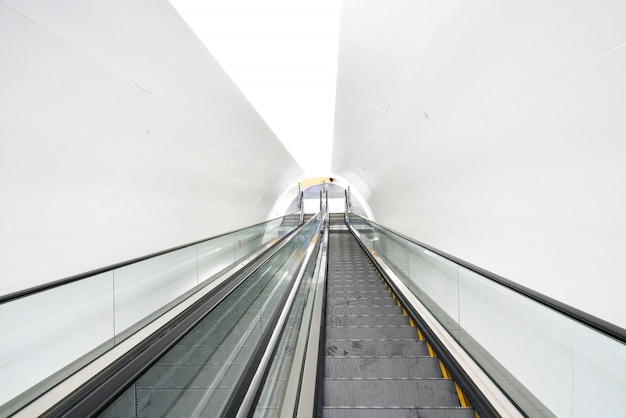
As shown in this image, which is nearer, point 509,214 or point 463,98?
point 463,98

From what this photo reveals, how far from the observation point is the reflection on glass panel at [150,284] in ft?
10.5

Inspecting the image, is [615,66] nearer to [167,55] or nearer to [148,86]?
[167,55]

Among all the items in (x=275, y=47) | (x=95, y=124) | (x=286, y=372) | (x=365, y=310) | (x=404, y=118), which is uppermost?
(x=275, y=47)

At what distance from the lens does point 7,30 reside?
7.42 ft

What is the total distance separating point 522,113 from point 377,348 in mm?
2874

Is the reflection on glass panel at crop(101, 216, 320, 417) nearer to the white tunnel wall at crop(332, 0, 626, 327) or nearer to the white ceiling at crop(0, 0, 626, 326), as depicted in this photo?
the white ceiling at crop(0, 0, 626, 326)

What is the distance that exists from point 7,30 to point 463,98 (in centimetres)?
420

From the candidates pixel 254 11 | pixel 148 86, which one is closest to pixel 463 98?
pixel 254 11

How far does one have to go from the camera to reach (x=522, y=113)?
108 inches

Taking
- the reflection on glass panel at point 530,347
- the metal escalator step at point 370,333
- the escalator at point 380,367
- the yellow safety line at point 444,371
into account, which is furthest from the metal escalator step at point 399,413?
the metal escalator step at point 370,333

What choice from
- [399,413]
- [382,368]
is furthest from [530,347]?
[382,368]

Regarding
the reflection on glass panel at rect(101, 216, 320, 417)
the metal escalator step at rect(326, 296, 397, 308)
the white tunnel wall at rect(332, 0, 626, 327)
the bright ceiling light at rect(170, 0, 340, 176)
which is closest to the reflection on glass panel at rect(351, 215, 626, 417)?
the white tunnel wall at rect(332, 0, 626, 327)

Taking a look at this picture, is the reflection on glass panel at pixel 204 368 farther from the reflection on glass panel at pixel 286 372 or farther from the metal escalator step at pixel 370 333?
the metal escalator step at pixel 370 333

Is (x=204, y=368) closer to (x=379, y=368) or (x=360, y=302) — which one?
(x=379, y=368)
